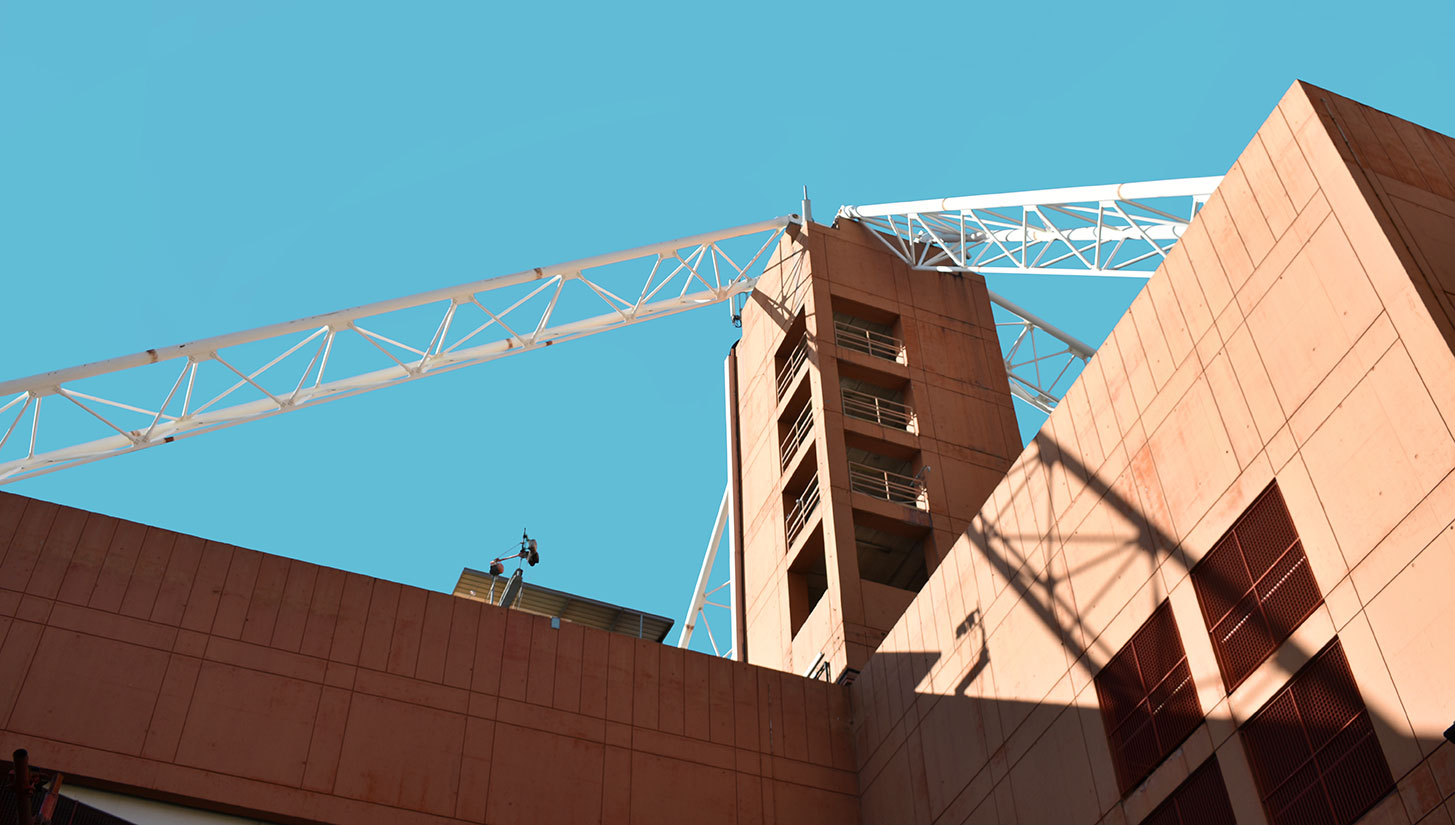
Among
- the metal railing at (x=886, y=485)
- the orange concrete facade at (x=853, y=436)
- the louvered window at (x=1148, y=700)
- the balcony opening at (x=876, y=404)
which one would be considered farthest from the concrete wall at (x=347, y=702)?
the balcony opening at (x=876, y=404)

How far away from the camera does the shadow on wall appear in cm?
1817

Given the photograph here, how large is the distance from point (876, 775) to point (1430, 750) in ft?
49.7

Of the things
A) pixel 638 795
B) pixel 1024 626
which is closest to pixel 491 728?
pixel 638 795

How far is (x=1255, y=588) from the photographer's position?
20.0 metres

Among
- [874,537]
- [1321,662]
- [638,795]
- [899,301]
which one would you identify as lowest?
[1321,662]

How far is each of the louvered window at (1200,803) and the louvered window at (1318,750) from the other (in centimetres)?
82

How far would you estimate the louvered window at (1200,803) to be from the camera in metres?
19.7

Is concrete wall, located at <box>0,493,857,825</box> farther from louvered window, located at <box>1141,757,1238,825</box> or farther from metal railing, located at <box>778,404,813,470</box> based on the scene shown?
metal railing, located at <box>778,404,813,470</box>

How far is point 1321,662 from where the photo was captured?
18391mm

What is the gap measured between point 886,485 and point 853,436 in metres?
1.87

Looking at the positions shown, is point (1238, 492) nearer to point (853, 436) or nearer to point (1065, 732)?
point (1065, 732)

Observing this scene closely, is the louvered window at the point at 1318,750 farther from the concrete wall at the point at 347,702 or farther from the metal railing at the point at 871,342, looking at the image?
the metal railing at the point at 871,342

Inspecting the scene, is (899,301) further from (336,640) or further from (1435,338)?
(1435,338)

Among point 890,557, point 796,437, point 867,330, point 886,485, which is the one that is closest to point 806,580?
point 890,557
